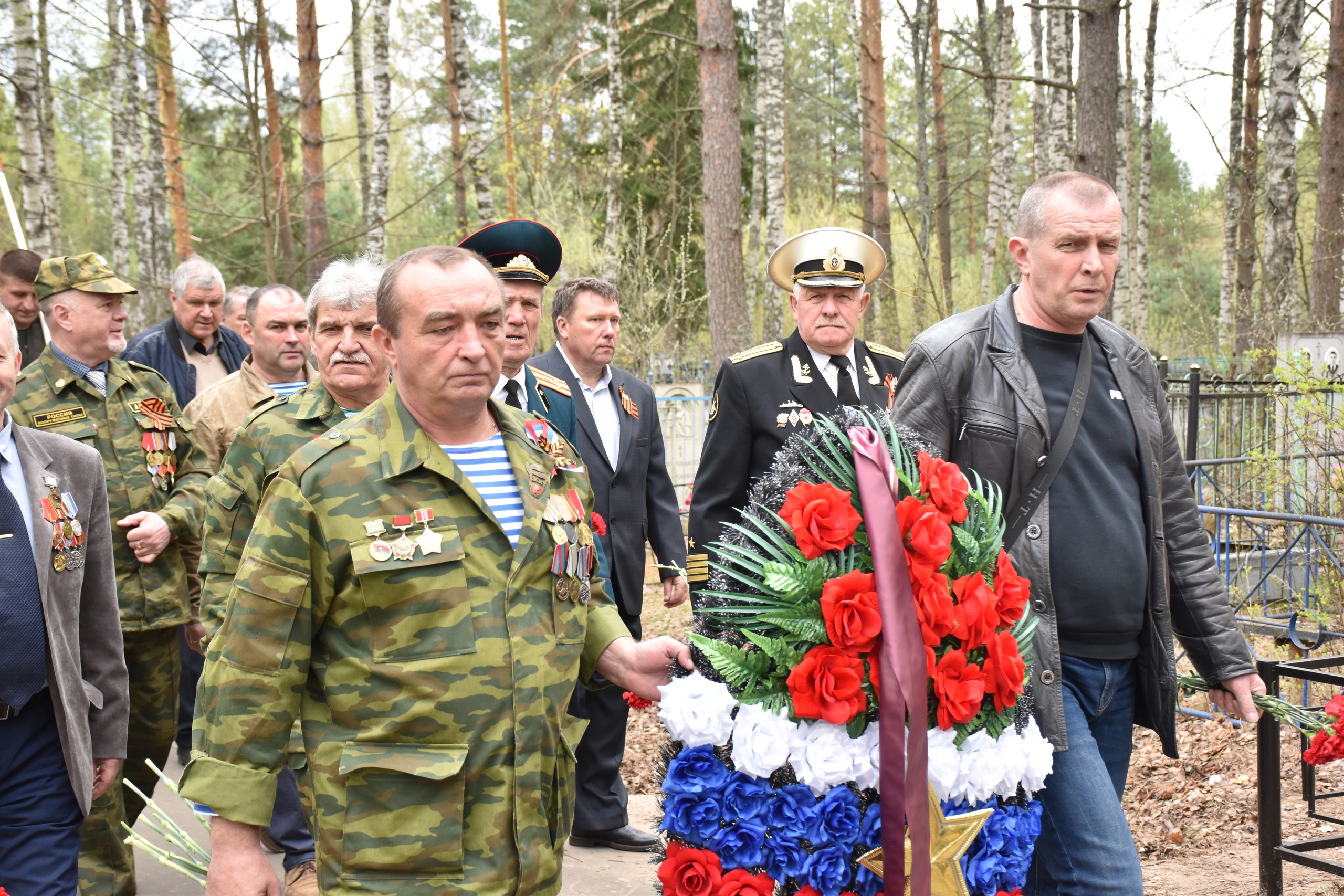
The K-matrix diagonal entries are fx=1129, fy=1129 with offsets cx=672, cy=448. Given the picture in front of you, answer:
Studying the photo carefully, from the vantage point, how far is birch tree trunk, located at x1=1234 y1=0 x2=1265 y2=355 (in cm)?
1856

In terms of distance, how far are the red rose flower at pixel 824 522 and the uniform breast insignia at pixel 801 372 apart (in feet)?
7.70

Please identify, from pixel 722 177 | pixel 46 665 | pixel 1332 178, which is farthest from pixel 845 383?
pixel 1332 178

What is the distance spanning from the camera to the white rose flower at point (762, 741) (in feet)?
7.34

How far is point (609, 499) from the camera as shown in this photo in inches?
196

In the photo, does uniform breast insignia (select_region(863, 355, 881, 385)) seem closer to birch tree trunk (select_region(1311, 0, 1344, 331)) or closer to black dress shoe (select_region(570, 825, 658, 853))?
black dress shoe (select_region(570, 825, 658, 853))

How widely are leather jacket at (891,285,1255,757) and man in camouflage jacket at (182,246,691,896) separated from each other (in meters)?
1.25

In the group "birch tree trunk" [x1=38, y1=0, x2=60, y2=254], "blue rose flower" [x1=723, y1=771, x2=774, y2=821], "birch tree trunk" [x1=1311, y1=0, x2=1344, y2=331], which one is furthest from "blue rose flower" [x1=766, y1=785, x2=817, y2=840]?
"birch tree trunk" [x1=1311, y1=0, x2=1344, y2=331]

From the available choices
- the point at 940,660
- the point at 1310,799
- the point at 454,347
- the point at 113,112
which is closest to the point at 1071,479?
the point at 940,660

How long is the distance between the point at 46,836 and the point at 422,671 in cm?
160

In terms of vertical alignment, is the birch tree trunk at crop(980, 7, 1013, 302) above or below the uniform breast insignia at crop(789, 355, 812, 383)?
above

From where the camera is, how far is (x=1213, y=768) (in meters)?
6.04

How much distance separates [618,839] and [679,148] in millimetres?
20786

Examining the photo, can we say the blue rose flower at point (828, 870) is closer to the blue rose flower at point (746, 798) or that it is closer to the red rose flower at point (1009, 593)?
the blue rose flower at point (746, 798)

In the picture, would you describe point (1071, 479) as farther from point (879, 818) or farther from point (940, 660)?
point (879, 818)
